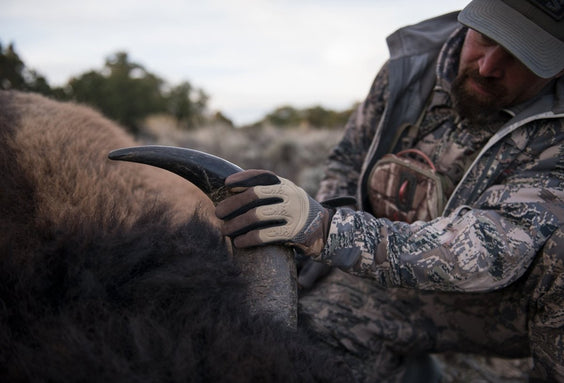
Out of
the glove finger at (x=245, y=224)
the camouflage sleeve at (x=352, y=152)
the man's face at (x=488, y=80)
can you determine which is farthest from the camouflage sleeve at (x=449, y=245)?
the camouflage sleeve at (x=352, y=152)

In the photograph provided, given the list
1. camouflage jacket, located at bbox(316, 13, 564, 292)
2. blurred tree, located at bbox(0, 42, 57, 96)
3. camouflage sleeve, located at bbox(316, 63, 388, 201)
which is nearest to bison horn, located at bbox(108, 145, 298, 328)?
camouflage jacket, located at bbox(316, 13, 564, 292)

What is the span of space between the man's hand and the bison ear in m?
0.06

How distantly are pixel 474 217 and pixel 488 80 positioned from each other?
0.95 meters

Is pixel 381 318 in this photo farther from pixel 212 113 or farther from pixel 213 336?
pixel 212 113

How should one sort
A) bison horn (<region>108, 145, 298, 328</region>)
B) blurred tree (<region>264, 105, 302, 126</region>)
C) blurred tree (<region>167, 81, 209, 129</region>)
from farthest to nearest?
blurred tree (<region>264, 105, 302, 126</region>)
blurred tree (<region>167, 81, 209, 129</region>)
bison horn (<region>108, 145, 298, 328</region>)

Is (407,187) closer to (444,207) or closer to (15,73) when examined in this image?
(444,207)

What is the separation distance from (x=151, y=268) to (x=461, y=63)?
7.36 ft

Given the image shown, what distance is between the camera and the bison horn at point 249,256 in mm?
1405

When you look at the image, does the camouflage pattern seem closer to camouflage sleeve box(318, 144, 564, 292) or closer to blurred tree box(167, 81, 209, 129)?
camouflage sleeve box(318, 144, 564, 292)

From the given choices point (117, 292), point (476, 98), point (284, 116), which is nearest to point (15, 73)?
point (117, 292)

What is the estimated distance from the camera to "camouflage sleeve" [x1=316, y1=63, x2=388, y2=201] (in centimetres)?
309

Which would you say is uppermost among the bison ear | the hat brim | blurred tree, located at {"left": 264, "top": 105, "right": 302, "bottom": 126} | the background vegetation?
the hat brim

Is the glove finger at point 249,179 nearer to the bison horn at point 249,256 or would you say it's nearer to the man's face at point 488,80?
the bison horn at point 249,256

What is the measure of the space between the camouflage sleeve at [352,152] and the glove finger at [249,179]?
154 centimetres
